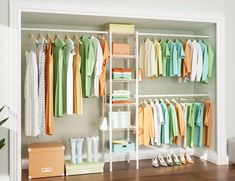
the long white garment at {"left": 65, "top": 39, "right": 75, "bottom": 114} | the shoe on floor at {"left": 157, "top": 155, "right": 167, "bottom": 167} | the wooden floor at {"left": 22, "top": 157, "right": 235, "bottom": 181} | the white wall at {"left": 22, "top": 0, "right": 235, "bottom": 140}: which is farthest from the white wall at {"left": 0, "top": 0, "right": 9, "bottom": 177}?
the shoe on floor at {"left": 157, "top": 155, "right": 167, "bottom": 167}

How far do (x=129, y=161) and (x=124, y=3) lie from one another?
7.51 ft

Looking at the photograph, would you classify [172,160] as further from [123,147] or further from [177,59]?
[177,59]

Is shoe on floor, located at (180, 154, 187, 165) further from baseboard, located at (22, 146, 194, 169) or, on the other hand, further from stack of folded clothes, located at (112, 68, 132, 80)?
stack of folded clothes, located at (112, 68, 132, 80)

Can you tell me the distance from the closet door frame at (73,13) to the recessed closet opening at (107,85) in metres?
0.10

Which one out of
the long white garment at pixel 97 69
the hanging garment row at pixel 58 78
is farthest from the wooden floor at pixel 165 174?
the long white garment at pixel 97 69

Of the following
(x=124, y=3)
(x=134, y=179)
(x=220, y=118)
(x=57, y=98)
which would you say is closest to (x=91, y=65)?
(x=57, y=98)

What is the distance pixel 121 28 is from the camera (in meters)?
4.69

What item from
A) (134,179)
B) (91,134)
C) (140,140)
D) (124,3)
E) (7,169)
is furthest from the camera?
(91,134)

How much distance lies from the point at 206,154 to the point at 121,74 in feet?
5.93

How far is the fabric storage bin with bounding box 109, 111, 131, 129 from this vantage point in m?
4.60

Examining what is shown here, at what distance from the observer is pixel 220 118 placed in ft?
15.6

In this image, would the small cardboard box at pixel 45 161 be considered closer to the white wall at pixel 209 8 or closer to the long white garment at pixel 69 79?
the long white garment at pixel 69 79

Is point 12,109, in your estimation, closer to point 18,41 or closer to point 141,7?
point 18,41

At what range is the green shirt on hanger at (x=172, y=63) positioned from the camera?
4.78 metres
